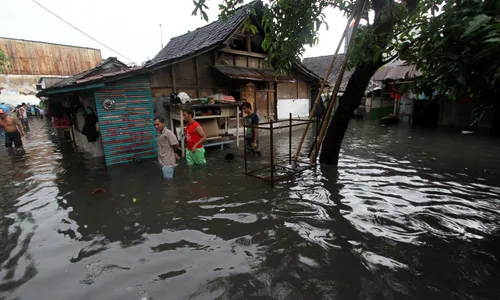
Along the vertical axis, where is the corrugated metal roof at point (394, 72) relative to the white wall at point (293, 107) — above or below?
above

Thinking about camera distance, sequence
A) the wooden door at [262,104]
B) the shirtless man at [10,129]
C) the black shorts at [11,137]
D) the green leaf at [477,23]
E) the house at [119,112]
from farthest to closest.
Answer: the wooden door at [262,104] → the black shorts at [11,137] → the shirtless man at [10,129] → the house at [119,112] → the green leaf at [477,23]

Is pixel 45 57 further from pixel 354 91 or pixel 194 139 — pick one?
pixel 354 91

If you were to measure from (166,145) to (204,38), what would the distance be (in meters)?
7.84

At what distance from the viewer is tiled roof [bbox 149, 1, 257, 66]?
9.71 m

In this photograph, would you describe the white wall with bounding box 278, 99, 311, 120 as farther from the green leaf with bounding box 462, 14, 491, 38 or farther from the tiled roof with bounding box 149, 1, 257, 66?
the green leaf with bounding box 462, 14, 491, 38

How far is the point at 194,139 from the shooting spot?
22.3 ft

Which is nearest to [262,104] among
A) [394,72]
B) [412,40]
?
[394,72]

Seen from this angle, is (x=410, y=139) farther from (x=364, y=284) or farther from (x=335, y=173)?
(x=364, y=284)

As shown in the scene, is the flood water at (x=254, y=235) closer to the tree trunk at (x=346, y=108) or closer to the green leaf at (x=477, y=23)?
the tree trunk at (x=346, y=108)

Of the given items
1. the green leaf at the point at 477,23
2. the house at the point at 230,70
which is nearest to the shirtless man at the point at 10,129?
the house at the point at 230,70

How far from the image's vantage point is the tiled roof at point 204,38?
31.8 feet

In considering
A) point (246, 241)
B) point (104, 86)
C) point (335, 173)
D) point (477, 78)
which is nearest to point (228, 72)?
point (104, 86)

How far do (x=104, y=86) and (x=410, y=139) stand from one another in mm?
12796

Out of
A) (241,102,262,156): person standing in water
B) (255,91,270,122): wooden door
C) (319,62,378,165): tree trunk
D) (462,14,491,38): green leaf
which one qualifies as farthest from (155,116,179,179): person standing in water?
(255,91,270,122): wooden door
